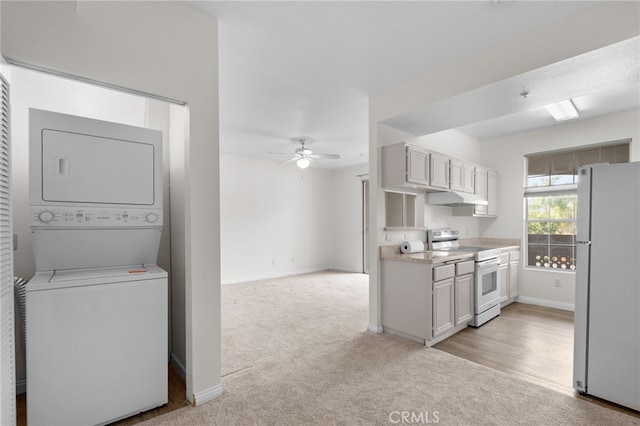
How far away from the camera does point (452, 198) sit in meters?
4.02

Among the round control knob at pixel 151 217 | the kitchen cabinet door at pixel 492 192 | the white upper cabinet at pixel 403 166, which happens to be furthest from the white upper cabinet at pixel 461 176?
the round control knob at pixel 151 217

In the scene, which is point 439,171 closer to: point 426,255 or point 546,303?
point 426,255

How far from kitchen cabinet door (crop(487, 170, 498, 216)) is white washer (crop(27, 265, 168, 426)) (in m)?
4.81

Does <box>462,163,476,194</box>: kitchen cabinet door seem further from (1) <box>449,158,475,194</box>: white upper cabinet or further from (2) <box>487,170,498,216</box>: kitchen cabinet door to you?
(2) <box>487,170,498,216</box>: kitchen cabinet door

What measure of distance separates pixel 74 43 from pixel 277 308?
145 inches

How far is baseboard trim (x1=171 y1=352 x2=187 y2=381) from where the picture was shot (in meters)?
2.43

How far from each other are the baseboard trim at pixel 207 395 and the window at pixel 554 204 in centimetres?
491

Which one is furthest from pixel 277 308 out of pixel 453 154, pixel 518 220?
pixel 518 220

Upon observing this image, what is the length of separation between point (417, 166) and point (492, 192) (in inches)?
89.4

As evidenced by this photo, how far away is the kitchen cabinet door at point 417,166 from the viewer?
3395 mm

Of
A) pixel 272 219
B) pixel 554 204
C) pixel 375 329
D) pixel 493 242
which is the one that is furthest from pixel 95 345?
pixel 554 204

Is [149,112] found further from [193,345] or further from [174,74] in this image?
[193,345]

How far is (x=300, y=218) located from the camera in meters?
7.41

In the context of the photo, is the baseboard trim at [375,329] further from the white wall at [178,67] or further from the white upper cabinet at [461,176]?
the white upper cabinet at [461,176]
